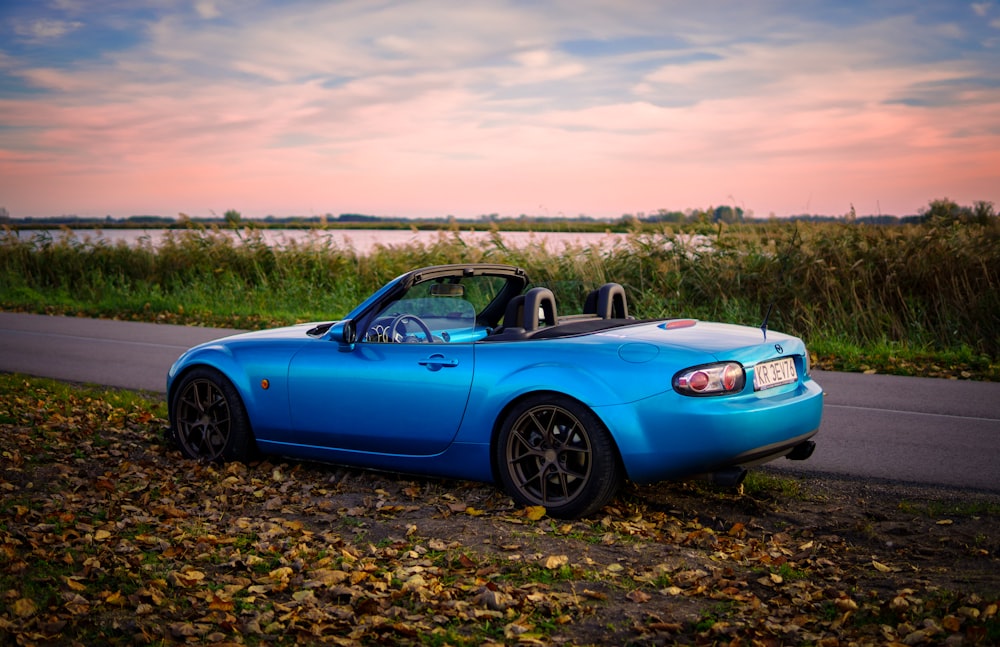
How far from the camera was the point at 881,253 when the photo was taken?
16.1m

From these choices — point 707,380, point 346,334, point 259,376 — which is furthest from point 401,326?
point 707,380

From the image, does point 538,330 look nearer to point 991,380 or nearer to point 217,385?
point 217,385

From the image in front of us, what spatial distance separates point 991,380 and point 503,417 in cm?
859

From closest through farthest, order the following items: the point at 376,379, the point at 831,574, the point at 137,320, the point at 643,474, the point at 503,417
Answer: the point at 831,574 < the point at 643,474 < the point at 503,417 < the point at 376,379 < the point at 137,320

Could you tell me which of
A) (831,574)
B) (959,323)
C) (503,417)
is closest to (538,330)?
(503,417)

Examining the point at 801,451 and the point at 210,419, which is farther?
the point at 210,419

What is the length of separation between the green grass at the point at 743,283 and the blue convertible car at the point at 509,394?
7.83m

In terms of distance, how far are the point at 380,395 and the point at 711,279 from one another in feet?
37.4

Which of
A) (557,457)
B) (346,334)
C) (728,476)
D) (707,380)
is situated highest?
(346,334)

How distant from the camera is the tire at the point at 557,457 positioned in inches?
219

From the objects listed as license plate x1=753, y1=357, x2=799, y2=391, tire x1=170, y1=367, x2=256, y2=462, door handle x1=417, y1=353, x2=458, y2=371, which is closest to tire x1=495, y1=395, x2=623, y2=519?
door handle x1=417, y1=353, x2=458, y2=371

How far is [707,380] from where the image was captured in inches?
215

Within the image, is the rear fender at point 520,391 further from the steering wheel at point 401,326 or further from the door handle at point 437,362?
the steering wheel at point 401,326

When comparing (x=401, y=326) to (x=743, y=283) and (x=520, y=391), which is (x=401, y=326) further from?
(x=743, y=283)
